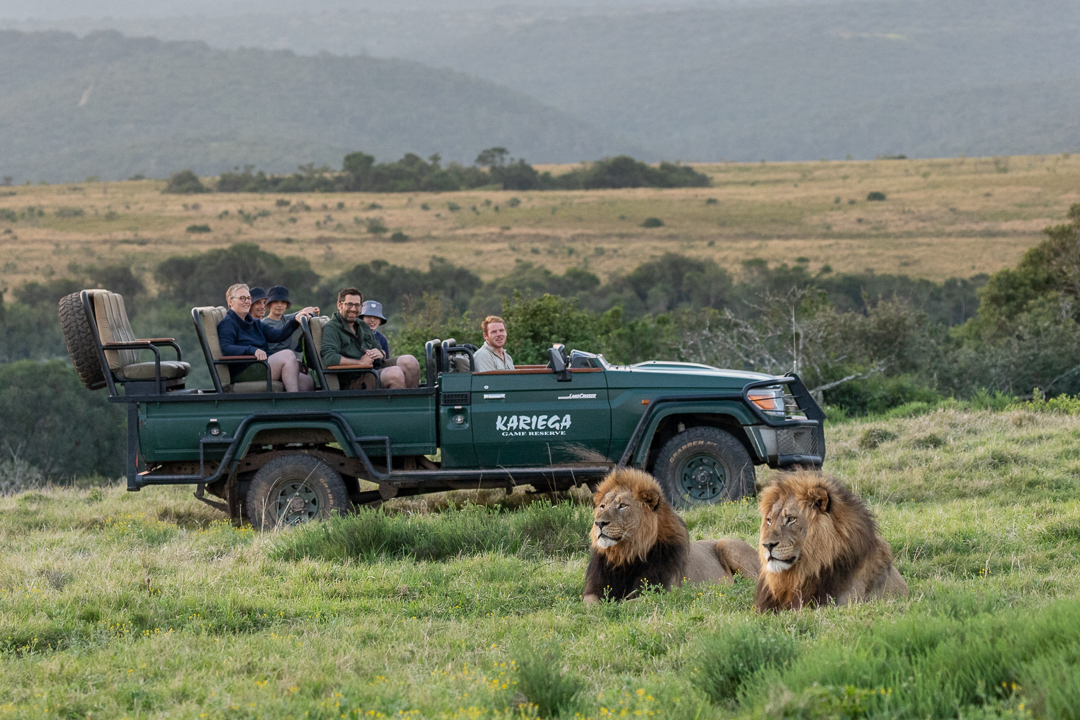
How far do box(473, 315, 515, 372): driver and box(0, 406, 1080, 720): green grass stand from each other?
124 centimetres

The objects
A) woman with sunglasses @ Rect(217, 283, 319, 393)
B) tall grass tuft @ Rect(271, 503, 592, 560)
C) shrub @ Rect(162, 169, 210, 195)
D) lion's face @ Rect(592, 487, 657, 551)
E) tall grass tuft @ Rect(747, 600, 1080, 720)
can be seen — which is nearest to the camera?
tall grass tuft @ Rect(747, 600, 1080, 720)

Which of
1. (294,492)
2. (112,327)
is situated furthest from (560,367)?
(112,327)

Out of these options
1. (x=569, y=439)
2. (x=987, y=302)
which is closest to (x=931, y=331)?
(x=987, y=302)

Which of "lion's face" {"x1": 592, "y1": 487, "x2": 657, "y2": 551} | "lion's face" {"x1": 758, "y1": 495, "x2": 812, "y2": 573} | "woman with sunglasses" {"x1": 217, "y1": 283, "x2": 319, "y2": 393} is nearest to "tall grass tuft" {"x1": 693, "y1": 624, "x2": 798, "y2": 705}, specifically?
"lion's face" {"x1": 758, "y1": 495, "x2": 812, "y2": 573}

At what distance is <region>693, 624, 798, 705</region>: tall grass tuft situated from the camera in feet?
13.7

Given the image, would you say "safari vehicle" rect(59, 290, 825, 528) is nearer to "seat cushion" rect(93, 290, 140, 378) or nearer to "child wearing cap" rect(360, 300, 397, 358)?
"seat cushion" rect(93, 290, 140, 378)

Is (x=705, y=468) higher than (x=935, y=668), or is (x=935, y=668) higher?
(x=935, y=668)

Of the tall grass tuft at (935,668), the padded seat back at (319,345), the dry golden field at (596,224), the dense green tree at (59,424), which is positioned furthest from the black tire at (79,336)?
the dry golden field at (596,224)

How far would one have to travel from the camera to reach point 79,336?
28.0 feet

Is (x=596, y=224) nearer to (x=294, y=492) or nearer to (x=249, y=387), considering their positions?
(x=249, y=387)

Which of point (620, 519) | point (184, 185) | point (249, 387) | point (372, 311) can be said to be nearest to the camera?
point (620, 519)

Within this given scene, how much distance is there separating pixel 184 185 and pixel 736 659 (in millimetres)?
96018

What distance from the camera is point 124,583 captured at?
6.57 m

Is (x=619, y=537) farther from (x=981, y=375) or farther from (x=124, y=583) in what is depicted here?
(x=981, y=375)
